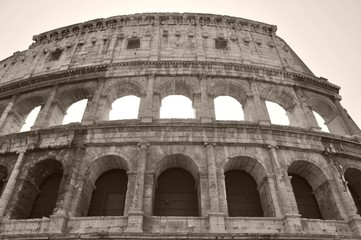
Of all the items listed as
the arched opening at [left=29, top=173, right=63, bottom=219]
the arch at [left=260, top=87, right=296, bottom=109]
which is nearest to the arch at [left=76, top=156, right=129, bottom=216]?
the arched opening at [left=29, top=173, right=63, bottom=219]

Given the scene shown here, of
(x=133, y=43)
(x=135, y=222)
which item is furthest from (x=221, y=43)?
(x=135, y=222)

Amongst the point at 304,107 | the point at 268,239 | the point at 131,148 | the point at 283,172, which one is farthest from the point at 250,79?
the point at 268,239

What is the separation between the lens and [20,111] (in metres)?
14.0

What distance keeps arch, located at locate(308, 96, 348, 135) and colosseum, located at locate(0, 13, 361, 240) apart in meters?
0.07

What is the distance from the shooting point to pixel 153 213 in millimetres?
9758

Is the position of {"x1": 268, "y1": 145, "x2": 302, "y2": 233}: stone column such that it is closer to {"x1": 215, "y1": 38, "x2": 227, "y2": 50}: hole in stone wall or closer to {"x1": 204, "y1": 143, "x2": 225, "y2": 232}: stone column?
{"x1": 204, "y1": 143, "x2": 225, "y2": 232}: stone column

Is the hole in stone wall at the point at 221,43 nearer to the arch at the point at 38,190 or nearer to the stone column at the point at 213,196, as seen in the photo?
the stone column at the point at 213,196

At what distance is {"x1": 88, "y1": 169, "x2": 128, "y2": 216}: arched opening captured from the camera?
10023mm

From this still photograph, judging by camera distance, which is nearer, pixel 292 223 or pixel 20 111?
pixel 292 223

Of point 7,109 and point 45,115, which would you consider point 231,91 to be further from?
point 7,109

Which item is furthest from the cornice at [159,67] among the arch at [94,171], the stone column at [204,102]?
the arch at [94,171]

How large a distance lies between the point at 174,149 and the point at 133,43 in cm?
836

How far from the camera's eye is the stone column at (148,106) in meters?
11.5

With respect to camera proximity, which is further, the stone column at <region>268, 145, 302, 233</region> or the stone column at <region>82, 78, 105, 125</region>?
the stone column at <region>82, 78, 105, 125</region>
